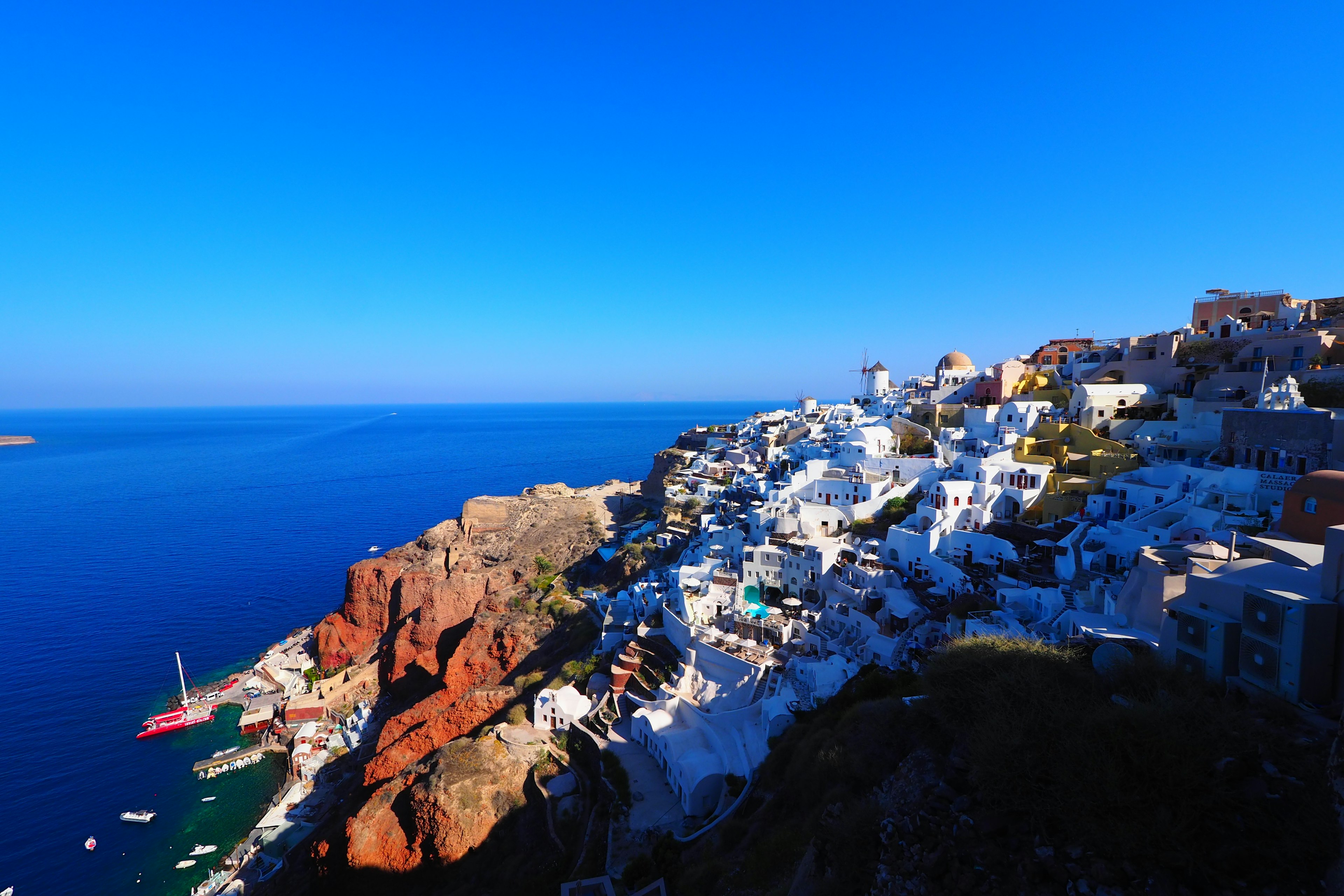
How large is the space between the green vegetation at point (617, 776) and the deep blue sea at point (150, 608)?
1721cm

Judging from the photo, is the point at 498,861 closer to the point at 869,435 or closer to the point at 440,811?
the point at 440,811

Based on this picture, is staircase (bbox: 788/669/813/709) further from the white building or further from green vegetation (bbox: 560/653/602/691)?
green vegetation (bbox: 560/653/602/691)

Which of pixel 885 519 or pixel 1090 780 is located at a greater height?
pixel 1090 780

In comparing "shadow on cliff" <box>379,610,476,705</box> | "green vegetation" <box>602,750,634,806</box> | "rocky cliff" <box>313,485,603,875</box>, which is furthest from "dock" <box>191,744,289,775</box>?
"green vegetation" <box>602,750,634,806</box>

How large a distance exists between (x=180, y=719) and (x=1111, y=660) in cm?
4048

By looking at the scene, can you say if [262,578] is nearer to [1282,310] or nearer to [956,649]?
[956,649]

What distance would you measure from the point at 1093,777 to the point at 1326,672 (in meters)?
4.38

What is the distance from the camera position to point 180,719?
30.8 metres

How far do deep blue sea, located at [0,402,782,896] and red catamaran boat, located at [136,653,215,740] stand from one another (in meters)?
0.45

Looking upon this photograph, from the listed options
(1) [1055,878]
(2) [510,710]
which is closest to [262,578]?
(2) [510,710]

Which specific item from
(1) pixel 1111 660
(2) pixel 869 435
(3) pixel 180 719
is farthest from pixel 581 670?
(3) pixel 180 719

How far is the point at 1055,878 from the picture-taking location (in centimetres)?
688

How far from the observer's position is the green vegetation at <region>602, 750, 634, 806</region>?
17.8m

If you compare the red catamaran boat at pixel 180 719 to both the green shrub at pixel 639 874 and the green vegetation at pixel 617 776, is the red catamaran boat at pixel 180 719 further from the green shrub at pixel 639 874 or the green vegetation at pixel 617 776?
the green shrub at pixel 639 874
